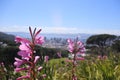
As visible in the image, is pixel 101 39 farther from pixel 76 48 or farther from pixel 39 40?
pixel 39 40

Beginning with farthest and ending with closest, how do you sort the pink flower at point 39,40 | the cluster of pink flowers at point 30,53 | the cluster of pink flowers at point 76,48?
the cluster of pink flowers at point 76,48 → the pink flower at point 39,40 → the cluster of pink flowers at point 30,53

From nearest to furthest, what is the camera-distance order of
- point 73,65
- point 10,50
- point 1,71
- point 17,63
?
point 17,63
point 73,65
point 1,71
point 10,50

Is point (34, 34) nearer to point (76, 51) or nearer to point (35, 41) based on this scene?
point (35, 41)

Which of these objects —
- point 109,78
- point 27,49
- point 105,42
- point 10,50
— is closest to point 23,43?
point 27,49

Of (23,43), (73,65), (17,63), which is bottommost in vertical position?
(73,65)

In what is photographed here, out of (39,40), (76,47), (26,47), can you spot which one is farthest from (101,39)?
(26,47)

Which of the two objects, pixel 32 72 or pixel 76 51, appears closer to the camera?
pixel 32 72

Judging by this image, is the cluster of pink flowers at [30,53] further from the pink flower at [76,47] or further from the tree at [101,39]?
the tree at [101,39]

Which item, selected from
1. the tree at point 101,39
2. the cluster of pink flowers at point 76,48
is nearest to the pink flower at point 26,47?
the cluster of pink flowers at point 76,48

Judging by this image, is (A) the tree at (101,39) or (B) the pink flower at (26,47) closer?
(B) the pink flower at (26,47)

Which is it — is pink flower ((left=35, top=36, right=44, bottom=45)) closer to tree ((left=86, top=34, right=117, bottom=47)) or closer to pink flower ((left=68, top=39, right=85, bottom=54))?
pink flower ((left=68, top=39, right=85, bottom=54))

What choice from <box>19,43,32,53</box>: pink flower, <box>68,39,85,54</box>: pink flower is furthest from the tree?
<box>19,43,32,53</box>: pink flower
